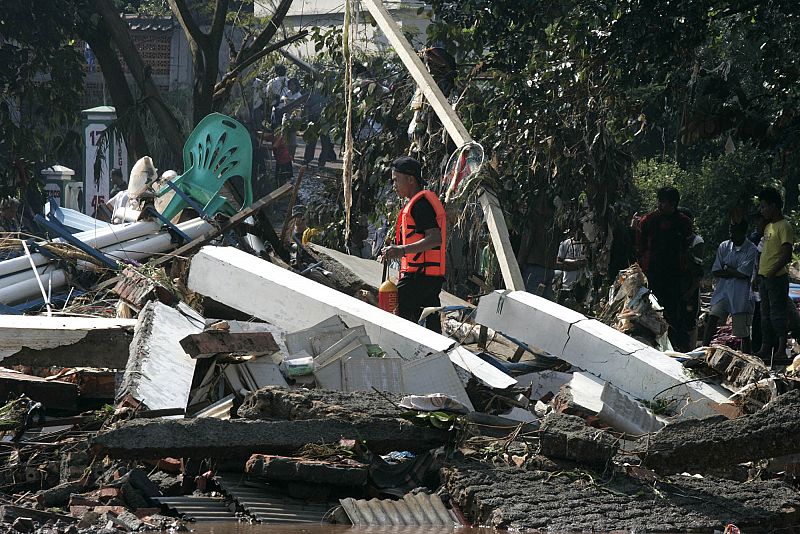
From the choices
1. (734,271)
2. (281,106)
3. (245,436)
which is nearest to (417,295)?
(245,436)

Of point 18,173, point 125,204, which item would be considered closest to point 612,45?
point 125,204

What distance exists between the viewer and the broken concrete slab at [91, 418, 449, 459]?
5.35 m

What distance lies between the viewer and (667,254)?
1082 centimetres

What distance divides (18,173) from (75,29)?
250cm

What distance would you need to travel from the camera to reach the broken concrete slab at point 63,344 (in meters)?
6.94

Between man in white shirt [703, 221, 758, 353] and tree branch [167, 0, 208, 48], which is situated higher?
tree branch [167, 0, 208, 48]

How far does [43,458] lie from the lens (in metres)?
5.93

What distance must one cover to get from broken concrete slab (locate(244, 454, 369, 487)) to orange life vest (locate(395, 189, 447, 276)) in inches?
105

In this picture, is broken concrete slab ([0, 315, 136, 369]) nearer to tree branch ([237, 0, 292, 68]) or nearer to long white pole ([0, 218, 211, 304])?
long white pole ([0, 218, 211, 304])

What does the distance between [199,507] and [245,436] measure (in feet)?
1.30

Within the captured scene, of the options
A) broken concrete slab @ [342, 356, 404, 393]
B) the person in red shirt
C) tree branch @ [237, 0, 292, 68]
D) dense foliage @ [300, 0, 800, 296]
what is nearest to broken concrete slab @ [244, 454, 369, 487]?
broken concrete slab @ [342, 356, 404, 393]

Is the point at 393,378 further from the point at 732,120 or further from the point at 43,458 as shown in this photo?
the point at 732,120

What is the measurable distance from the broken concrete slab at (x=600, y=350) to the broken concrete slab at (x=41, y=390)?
2.83 meters

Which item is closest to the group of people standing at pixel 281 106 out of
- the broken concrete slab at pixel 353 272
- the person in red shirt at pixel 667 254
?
the broken concrete slab at pixel 353 272
